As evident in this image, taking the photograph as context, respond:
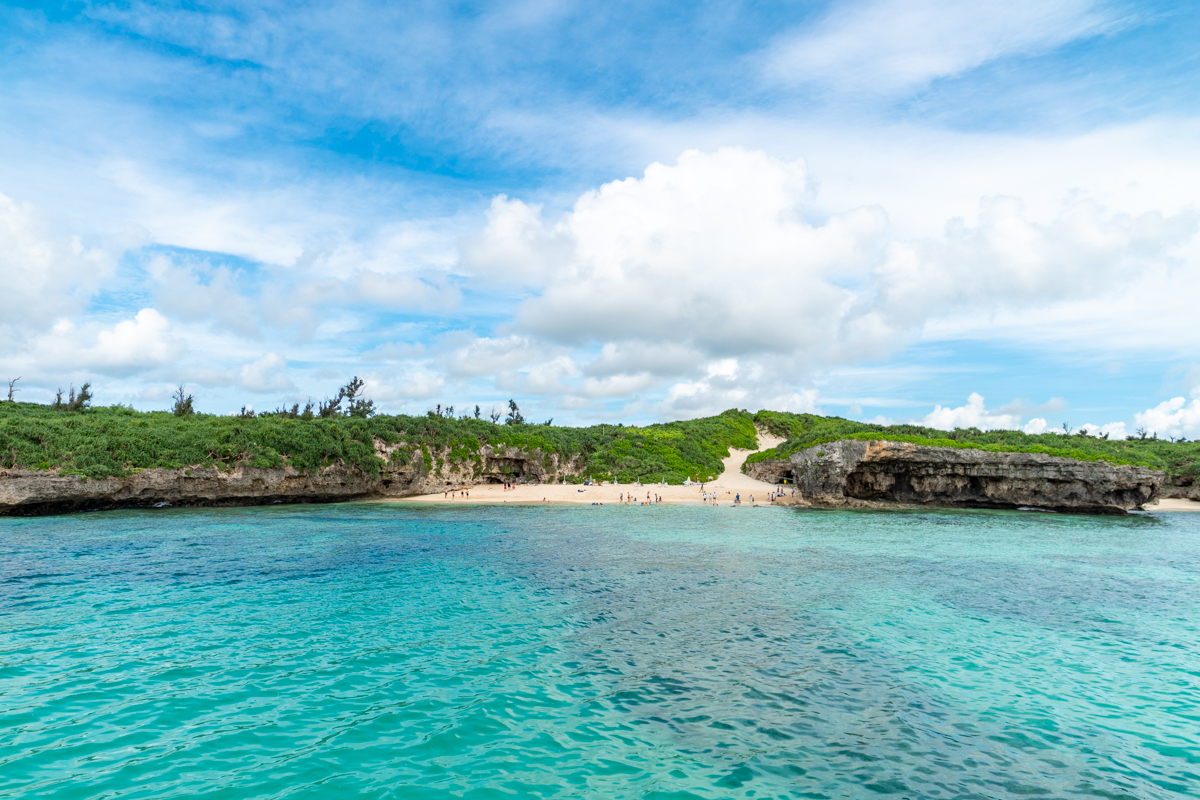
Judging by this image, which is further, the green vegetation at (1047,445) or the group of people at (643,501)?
the group of people at (643,501)

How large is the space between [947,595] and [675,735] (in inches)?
580

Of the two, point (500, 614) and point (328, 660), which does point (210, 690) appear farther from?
point (500, 614)

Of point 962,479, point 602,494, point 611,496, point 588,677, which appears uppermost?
point 962,479

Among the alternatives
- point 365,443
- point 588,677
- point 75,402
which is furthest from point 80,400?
point 588,677

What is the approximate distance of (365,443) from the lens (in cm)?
5384

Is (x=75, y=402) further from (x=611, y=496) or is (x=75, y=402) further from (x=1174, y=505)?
(x=1174, y=505)

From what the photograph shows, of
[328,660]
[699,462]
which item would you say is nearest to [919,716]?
[328,660]

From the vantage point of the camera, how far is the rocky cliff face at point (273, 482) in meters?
37.8

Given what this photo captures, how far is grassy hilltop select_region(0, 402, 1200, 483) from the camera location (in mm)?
40781

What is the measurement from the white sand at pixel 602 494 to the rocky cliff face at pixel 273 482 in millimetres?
2135

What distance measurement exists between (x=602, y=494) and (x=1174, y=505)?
2365 inches

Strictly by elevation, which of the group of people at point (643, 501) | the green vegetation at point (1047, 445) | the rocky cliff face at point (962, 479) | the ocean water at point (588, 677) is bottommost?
the group of people at point (643, 501)

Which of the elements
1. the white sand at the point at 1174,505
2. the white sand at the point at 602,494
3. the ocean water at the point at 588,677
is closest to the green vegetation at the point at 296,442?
the white sand at the point at 602,494

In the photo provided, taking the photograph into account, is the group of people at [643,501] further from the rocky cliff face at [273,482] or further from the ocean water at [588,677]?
the ocean water at [588,677]
